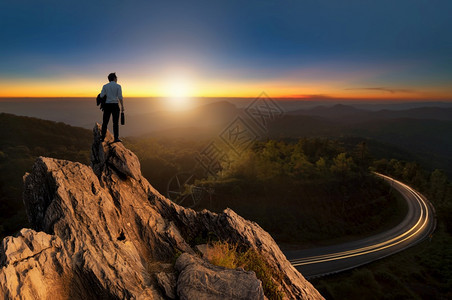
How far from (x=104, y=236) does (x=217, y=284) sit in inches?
157

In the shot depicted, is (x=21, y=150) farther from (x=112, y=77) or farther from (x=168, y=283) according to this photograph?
(x=168, y=283)

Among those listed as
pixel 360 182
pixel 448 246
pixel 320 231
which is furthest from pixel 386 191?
pixel 320 231

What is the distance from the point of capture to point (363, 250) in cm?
4097

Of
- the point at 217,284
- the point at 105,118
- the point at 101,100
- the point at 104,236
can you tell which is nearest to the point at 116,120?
the point at 105,118

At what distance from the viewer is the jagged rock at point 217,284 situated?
6.28 meters

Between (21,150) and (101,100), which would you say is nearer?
(101,100)

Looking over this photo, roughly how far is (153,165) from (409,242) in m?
66.4

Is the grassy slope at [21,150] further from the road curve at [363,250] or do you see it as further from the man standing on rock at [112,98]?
the road curve at [363,250]

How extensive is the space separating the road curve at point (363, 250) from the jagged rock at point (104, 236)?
28.5 m

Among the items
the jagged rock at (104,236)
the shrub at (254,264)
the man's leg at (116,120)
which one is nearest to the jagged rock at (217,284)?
the jagged rock at (104,236)

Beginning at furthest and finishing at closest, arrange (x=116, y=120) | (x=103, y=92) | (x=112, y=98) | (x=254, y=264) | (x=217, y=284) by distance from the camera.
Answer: (x=116, y=120)
(x=112, y=98)
(x=103, y=92)
(x=254, y=264)
(x=217, y=284)

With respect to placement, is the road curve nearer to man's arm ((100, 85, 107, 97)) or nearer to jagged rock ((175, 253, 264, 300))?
jagged rock ((175, 253, 264, 300))

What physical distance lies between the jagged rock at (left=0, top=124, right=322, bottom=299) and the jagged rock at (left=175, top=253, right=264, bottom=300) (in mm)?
86

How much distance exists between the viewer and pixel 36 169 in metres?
8.86
